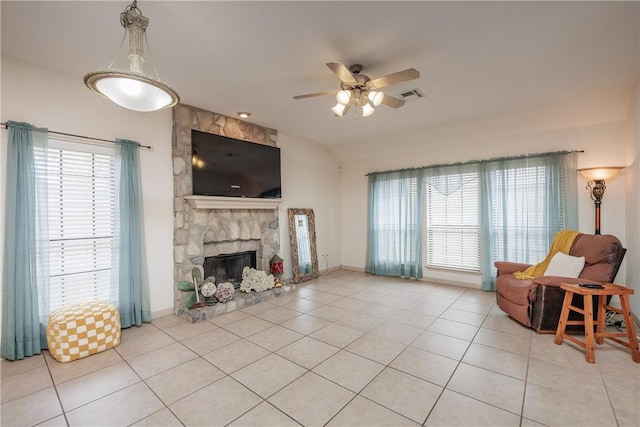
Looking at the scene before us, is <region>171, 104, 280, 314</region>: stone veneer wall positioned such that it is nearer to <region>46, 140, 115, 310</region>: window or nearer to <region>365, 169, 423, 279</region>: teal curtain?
<region>46, 140, 115, 310</region>: window

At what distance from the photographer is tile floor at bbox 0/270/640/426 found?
1.85m

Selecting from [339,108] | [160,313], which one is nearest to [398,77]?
[339,108]

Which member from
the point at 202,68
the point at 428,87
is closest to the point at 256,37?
the point at 202,68

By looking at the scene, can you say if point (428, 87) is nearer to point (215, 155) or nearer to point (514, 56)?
point (514, 56)

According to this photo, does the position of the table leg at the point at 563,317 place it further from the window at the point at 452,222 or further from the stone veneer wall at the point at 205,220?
the stone veneer wall at the point at 205,220

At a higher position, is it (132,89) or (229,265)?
(132,89)

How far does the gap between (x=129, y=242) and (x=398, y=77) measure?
339cm

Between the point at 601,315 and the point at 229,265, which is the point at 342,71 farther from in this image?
the point at 229,265

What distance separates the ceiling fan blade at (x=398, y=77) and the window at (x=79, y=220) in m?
3.10

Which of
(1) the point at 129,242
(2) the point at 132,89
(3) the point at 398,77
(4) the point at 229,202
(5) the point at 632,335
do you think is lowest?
(5) the point at 632,335

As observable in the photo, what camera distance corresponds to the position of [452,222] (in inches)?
202

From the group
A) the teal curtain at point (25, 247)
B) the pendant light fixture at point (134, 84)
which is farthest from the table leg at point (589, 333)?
the teal curtain at point (25, 247)

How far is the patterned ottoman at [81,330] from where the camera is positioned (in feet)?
8.45

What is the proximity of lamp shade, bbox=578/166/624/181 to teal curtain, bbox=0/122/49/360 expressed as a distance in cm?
626
